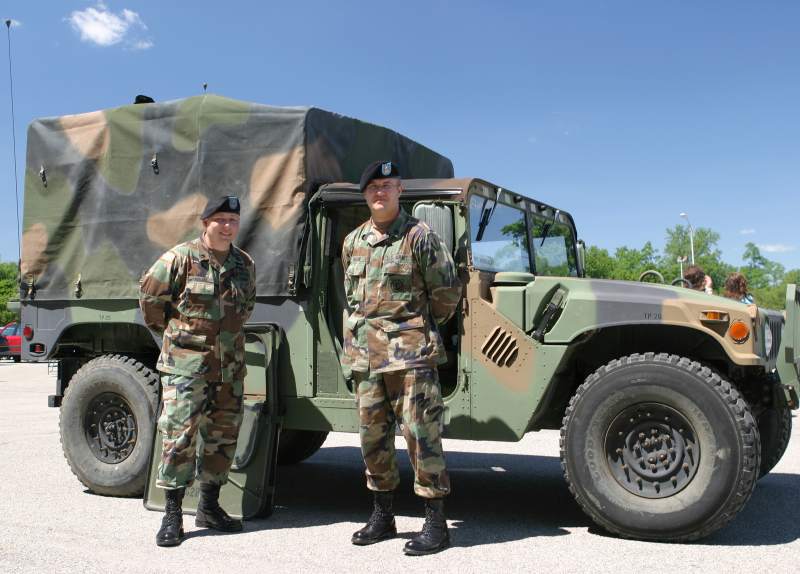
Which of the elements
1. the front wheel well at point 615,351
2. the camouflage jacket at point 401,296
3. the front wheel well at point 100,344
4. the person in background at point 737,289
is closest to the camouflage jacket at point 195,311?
the camouflage jacket at point 401,296

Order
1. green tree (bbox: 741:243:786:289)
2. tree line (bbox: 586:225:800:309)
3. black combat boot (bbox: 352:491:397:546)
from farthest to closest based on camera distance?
green tree (bbox: 741:243:786:289) < tree line (bbox: 586:225:800:309) < black combat boot (bbox: 352:491:397:546)

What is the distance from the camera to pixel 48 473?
638 centimetres

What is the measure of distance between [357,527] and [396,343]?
1214mm

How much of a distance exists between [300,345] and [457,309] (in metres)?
1.01

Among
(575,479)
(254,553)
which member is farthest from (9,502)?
(575,479)

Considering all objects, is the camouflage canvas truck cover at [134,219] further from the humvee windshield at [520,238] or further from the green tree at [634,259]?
the green tree at [634,259]

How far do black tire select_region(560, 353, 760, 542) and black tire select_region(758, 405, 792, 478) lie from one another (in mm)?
1500

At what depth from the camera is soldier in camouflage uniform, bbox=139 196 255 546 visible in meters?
4.39

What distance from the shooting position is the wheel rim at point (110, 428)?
5609 millimetres

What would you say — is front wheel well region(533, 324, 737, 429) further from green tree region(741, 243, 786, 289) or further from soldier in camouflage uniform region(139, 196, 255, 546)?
green tree region(741, 243, 786, 289)

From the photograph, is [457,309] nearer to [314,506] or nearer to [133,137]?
[314,506]

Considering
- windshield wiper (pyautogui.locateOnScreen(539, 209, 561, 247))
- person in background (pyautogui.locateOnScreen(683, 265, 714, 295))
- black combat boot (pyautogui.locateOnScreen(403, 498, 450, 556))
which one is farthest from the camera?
person in background (pyautogui.locateOnScreen(683, 265, 714, 295))

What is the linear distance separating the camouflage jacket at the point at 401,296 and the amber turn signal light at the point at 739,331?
4.58 feet

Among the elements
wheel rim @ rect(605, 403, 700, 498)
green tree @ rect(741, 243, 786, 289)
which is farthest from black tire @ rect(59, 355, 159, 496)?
green tree @ rect(741, 243, 786, 289)
